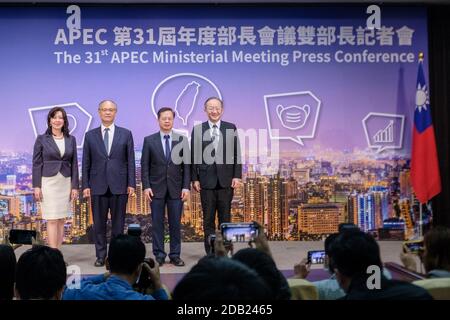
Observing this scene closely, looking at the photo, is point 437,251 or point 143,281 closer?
point 143,281

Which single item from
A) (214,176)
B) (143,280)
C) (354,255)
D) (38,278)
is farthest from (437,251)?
(214,176)

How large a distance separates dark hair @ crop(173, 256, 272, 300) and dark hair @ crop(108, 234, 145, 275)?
0.99 m

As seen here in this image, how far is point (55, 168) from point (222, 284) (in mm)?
4188

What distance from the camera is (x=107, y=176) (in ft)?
17.5

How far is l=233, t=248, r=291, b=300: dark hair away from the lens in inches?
79.0

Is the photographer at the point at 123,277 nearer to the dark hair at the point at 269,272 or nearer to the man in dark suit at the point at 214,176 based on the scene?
the dark hair at the point at 269,272

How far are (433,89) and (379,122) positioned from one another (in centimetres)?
74

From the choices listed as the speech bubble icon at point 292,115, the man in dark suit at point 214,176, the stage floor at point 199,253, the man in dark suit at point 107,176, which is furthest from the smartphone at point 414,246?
the speech bubble icon at point 292,115

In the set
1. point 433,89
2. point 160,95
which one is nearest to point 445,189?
point 433,89

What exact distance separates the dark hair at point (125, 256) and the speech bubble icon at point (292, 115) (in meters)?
4.02

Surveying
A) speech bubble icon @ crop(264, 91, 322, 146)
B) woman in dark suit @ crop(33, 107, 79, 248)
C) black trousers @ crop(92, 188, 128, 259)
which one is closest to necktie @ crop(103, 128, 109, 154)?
woman in dark suit @ crop(33, 107, 79, 248)

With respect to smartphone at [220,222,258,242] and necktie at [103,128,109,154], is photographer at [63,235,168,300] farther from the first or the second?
necktie at [103,128,109,154]

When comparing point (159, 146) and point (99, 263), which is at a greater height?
point (159, 146)

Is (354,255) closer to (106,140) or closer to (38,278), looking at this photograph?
(38,278)
